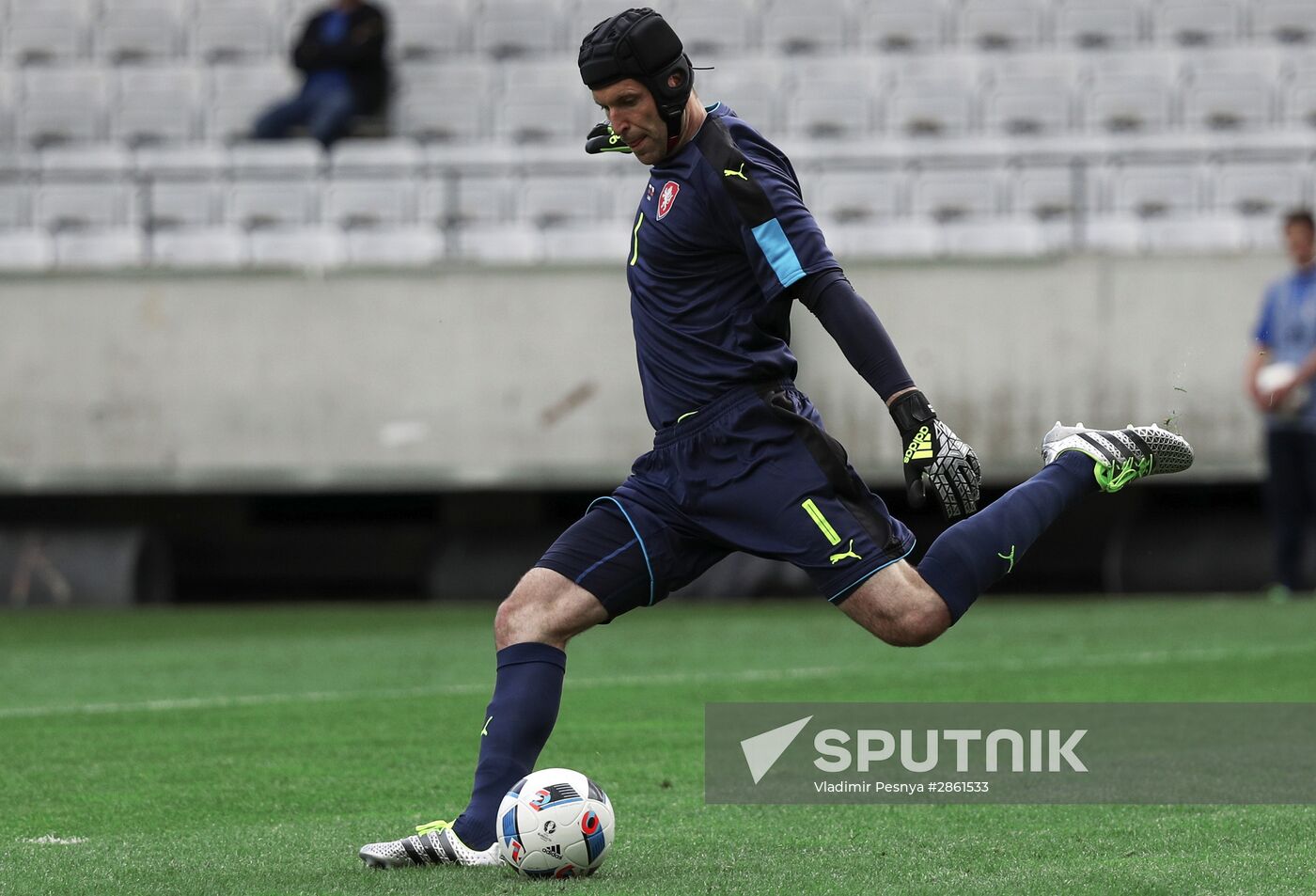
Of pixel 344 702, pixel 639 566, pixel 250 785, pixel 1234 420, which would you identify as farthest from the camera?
pixel 1234 420

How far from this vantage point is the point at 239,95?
54.9ft

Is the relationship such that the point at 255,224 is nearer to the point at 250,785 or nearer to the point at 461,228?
the point at 461,228

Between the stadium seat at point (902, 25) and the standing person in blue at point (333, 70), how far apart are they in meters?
4.02

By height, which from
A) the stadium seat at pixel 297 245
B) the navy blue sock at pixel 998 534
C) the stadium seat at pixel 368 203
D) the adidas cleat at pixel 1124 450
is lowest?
the stadium seat at pixel 297 245

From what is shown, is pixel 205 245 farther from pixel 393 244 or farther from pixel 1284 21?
pixel 1284 21

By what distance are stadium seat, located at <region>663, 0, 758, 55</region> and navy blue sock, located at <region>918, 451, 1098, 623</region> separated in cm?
1230

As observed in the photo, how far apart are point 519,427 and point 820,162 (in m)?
2.79

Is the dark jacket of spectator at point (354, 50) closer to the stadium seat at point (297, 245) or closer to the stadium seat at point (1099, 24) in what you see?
the stadium seat at point (297, 245)

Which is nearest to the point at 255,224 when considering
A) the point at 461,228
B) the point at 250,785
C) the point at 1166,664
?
the point at 461,228

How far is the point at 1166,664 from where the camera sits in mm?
8680

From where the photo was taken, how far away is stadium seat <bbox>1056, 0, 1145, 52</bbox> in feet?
52.7

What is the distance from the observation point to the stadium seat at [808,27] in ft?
54.5

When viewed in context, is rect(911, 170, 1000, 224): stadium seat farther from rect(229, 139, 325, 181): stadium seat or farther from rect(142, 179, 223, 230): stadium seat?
rect(142, 179, 223, 230): stadium seat

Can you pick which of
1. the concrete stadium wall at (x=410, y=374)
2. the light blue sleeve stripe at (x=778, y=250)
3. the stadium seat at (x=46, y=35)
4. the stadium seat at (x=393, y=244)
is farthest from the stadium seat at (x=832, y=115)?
the light blue sleeve stripe at (x=778, y=250)
